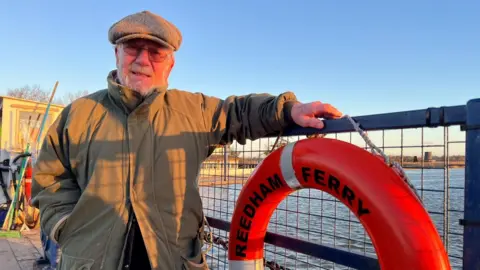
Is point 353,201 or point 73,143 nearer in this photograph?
point 353,201

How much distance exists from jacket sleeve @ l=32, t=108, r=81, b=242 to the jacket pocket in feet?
0.31

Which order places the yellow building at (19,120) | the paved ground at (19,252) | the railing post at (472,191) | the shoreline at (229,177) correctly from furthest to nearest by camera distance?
the yellow building at (19,120) < the paved ground at (19,252) < the shoreline at (229,177) < the railing post at (472,191)

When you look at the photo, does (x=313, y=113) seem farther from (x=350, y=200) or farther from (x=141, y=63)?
(x=141, y=63)

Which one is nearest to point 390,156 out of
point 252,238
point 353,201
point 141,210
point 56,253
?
point 353,201

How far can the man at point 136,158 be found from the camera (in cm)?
161

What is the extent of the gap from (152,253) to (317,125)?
80cm

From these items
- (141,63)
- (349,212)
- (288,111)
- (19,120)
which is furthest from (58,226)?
(19,120)

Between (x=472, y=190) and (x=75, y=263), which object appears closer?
(x=472, y=190)

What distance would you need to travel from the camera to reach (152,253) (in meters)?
1.58

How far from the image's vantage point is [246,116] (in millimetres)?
1715

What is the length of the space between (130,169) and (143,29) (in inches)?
22.0

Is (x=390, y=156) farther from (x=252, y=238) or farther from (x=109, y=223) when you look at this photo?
(x=109, y=223)

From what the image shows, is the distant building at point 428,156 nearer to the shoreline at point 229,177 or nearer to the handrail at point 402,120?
the handrail at point 402,120

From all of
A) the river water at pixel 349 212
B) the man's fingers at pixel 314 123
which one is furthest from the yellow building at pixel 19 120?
the man's fingers at pixel 314 123
